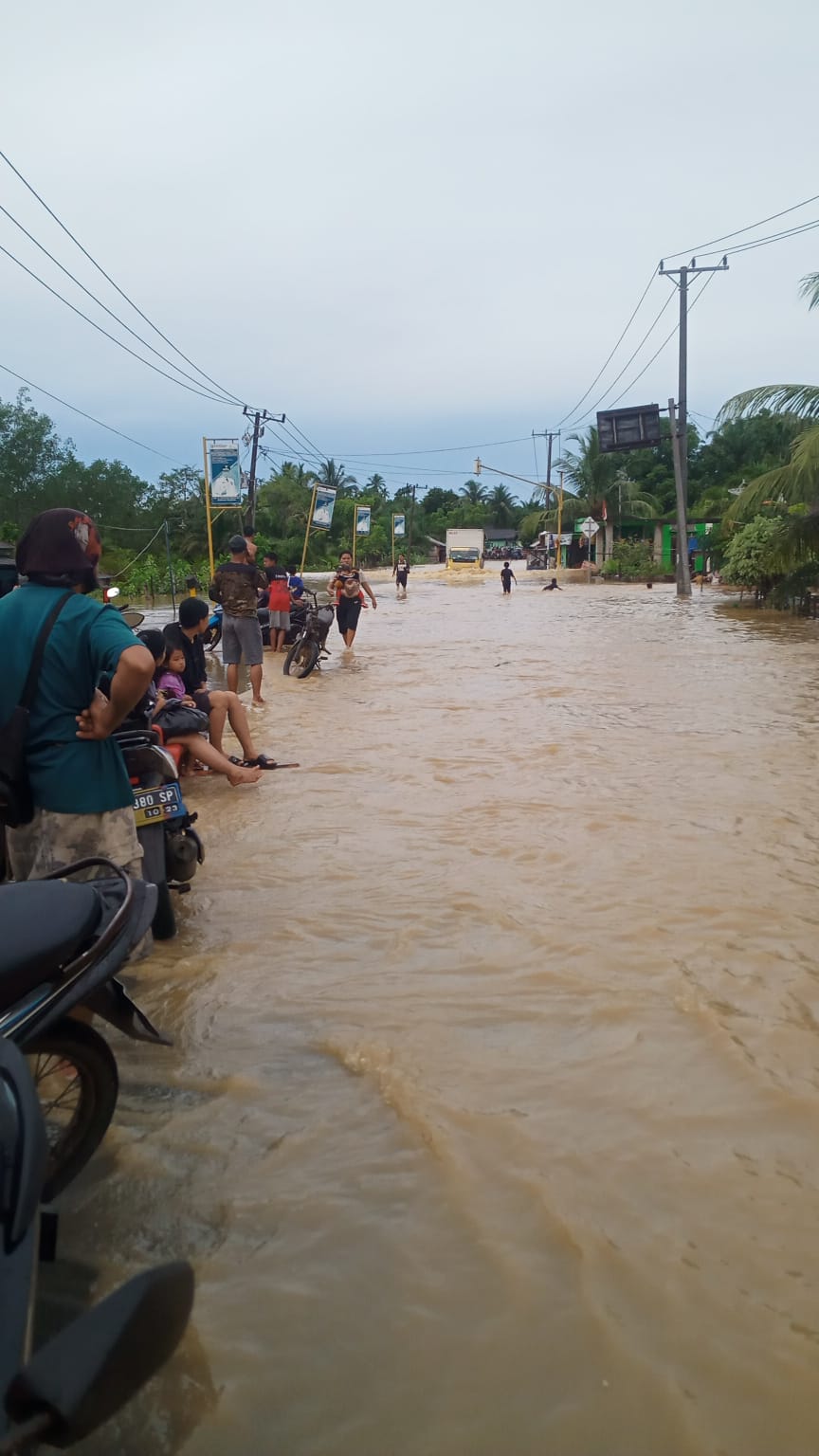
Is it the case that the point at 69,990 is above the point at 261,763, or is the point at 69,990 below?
above

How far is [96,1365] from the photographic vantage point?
57.6 inches

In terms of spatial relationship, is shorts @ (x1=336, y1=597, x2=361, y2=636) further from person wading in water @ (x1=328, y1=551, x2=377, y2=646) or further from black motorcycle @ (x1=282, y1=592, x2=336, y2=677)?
black motorcycle @ (x1=282, y1=592, x2=336, y2=677)

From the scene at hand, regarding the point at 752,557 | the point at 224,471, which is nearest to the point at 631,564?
the point at 752,557

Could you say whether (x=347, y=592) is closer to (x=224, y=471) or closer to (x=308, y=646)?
(x=308, y=646)

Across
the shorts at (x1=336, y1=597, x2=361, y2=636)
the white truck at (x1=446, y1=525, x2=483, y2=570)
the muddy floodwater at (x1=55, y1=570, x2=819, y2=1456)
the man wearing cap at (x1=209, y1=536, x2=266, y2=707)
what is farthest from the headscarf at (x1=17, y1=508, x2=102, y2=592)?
the white truck at (x1=446, y1=525, x2=483, y2=570)

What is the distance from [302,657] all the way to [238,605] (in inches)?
171

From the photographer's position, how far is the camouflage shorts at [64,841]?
3428 mm

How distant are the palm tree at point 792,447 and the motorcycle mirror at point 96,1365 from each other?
18644 millimetres

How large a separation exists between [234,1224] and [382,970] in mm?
1644

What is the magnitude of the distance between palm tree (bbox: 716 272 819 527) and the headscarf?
55.8 ft

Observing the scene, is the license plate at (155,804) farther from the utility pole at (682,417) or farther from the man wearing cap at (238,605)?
the utility pole at (682,417)

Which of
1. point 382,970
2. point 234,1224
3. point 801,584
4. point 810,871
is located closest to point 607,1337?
point 234,1224

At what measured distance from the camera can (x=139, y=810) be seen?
4.30 meters

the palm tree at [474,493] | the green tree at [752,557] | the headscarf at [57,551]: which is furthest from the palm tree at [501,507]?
the headscarf at [57,551]
